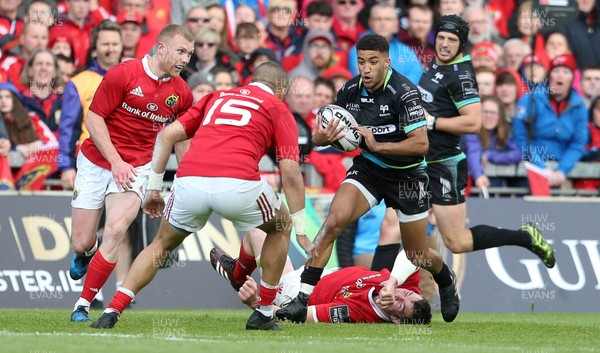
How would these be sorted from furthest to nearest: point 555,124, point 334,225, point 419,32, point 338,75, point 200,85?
point 419,32 < point 555,124 < point 338,75 < point 200,85 < point 334,225

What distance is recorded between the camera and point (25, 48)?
14.6 metres

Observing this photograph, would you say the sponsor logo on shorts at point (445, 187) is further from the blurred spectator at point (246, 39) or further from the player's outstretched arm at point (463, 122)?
the blurred spectator at point (246, 39)

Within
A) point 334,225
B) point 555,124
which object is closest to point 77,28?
point 334,225

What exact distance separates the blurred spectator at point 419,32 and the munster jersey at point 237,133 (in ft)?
23.3

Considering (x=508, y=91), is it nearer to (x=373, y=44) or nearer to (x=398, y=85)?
(x=398, y=85)

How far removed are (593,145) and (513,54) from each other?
183 cm

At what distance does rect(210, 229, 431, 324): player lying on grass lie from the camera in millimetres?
10508

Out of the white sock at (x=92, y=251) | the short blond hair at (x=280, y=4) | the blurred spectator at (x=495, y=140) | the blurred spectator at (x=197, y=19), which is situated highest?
the short blond hair at (x=280, y=4)

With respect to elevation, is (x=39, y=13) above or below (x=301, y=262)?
above

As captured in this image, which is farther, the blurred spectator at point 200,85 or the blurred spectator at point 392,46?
the blurred spectator at point 392,46

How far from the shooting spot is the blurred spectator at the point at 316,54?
15.4 meters

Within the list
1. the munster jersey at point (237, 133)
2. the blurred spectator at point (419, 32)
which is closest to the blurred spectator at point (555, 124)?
the blurred spectator at point (419, 32)

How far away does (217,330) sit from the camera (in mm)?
9492

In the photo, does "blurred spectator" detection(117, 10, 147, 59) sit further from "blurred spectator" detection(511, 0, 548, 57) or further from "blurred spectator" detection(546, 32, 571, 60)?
"blurred spectator" detection(546, 32, 571, 60)
